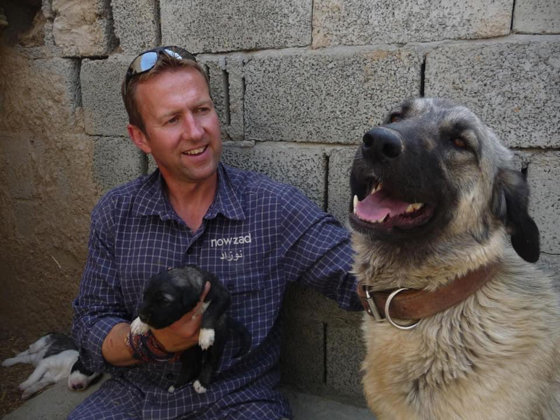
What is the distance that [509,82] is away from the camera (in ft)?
7.45

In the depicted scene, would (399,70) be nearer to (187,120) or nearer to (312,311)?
(187,120)

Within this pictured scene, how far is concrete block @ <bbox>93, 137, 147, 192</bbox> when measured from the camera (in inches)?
137

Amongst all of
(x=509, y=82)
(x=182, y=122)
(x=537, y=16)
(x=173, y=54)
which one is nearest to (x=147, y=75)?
(x=173, y=54)

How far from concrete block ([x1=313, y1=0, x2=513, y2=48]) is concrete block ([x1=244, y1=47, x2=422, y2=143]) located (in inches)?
3.0

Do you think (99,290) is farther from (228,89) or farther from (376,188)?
(376,188)

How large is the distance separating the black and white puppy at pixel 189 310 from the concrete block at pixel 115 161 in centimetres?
150

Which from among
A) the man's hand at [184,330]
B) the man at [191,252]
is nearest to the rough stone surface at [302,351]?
the man at [191,252]

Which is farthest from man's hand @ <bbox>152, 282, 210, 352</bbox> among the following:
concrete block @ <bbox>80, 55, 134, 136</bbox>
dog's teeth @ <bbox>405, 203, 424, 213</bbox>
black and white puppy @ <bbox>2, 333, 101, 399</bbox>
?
concrete block @ <bbox>80, 55, 134, 136</bbox>

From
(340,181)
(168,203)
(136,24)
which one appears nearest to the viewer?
(168,203)

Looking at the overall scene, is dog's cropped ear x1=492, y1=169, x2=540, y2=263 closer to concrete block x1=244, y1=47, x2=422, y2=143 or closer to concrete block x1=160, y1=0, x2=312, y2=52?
concrete block x1=244, y1=47, x2=422, y2=143

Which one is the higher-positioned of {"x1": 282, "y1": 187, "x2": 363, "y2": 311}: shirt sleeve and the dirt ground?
{"x1": 282, "y1": 187, "x2": 363, "y2": 311}: shirt sleeve

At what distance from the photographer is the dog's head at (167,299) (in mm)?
2020

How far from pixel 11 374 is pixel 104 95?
257 cm

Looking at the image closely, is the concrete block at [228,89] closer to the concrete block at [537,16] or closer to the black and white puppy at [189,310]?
the black and white puppy at [189,310]
